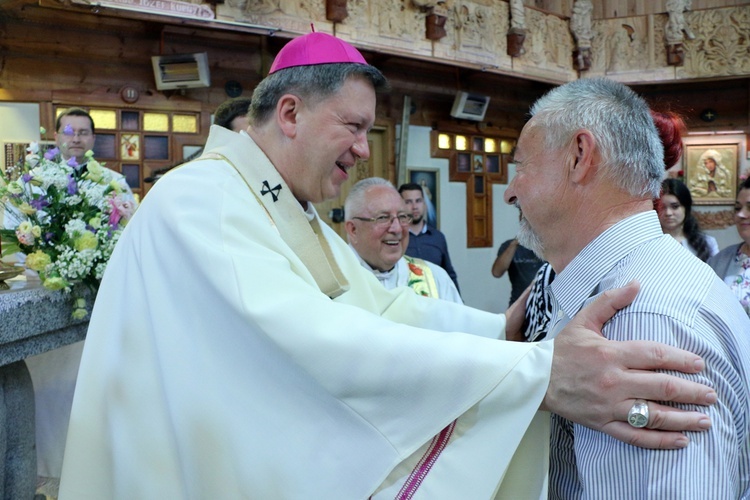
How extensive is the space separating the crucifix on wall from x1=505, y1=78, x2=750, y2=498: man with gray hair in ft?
26.1

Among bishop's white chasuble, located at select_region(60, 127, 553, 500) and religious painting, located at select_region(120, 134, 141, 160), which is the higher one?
religious painting, located at select_region(120, 134, 141, 160)

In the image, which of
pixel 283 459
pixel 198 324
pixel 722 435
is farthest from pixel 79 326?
pixel 722 435

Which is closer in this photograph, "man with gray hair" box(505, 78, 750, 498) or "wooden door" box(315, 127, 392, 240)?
"man with gray hair" box(505, 78, 750, 498)

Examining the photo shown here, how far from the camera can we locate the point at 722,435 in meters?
1.17

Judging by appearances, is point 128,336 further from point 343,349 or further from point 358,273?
point 358,273

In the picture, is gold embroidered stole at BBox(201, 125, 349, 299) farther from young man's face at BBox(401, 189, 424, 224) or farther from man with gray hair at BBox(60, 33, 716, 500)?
young man's face at BBox(401, 189, 424, 224)

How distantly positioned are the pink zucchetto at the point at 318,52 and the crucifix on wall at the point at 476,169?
7.32 m

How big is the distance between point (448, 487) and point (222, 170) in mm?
985

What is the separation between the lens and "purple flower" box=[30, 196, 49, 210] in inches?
106

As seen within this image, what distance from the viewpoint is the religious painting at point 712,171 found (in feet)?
35.7

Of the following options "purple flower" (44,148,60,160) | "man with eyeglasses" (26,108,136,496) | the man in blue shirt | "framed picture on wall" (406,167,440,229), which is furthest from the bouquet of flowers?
"framed picture on wall" (406,167,440,229)

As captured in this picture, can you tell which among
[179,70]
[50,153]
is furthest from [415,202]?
[50,153]

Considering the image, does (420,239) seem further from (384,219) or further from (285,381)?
(285,381)

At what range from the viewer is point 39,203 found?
269cm
